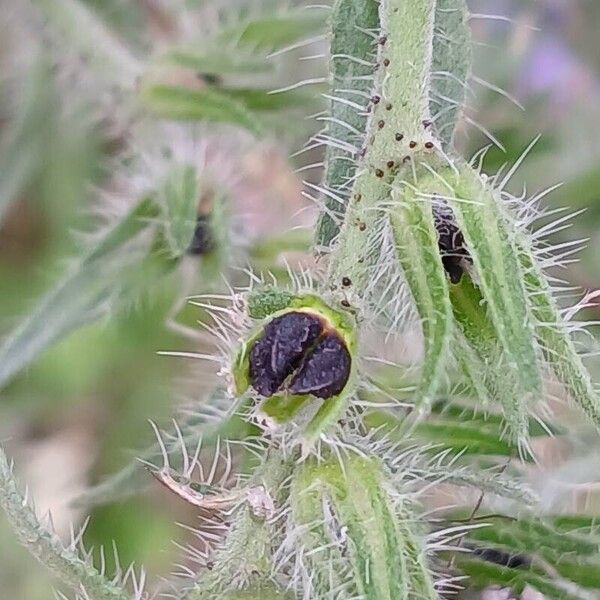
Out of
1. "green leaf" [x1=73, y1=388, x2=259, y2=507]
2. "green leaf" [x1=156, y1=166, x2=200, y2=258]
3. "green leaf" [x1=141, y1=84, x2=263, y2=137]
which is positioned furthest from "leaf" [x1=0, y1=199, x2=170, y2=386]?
"green leaf" [x1=73, y1=388, x2=259, y2=507]

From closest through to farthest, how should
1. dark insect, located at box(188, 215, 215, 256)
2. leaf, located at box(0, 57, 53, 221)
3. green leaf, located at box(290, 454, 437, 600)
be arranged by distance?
green leaf, located at box(290, 454, 437, 600)
dark insect, located at box(188, 215, 215, 256)
leaf, located at box(0, 57, 53, 221)

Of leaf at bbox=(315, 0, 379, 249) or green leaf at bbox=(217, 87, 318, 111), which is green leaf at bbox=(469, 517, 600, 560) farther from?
green leaf at bbox=(217, 87, 318, 111)

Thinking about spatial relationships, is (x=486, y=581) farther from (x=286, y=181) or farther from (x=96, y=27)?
(x=96, y=27)

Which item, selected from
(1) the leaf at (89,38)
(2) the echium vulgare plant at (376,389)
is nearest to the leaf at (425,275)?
(2) the echium vulgare plant at (376,389)

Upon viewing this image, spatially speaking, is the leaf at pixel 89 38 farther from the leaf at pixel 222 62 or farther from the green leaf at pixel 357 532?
the green leaf at pixel 357 532

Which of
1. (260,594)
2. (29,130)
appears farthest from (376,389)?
(29,130)

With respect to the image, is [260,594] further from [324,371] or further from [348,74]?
[348,74]
